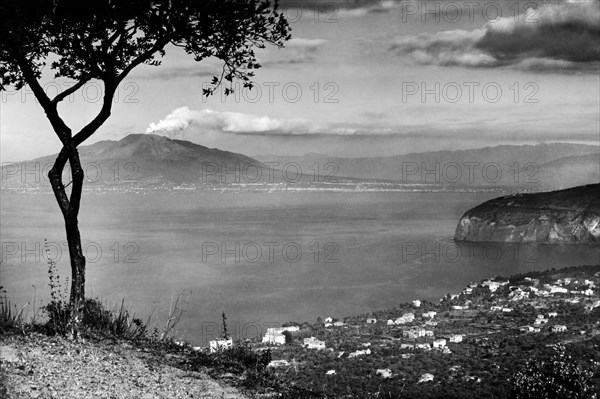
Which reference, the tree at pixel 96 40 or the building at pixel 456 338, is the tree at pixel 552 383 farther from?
the building at pixel 456 338

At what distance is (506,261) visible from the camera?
394 feet

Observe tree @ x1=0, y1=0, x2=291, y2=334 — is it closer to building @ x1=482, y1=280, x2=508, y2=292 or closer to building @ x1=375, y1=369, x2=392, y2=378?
building @ x1=375, y1=369, x2=392, y2=378

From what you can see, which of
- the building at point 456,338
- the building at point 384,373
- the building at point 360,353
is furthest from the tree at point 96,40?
the building at point 456,338

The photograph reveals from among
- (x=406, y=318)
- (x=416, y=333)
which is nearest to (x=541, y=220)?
(x=406, y=318)

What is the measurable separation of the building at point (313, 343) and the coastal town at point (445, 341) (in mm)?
65

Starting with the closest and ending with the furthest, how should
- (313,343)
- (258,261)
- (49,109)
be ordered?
(49,109) → (313,343) → (258,261)

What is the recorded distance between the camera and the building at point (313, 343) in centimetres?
3747

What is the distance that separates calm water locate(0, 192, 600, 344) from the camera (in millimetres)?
68000

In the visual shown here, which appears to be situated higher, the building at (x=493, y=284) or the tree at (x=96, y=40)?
the tree at (x=96, y=40)

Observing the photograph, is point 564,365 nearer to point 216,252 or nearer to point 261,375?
point 261,375

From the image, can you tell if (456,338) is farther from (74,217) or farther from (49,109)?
(49,109)

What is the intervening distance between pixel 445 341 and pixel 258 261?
232 feet

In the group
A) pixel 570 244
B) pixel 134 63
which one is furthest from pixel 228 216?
pixel 134 63

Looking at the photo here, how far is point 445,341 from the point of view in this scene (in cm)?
3856
